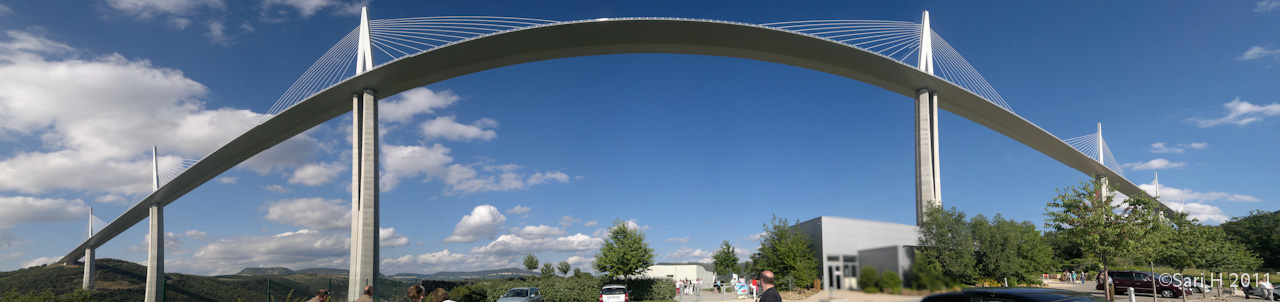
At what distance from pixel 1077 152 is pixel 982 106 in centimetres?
1742

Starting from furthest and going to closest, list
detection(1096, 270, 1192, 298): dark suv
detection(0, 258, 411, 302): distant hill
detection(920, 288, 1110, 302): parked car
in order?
detection(0, 258, 411, 302): distant hill, detection(1096, 270, 1192, 298): dark suv, detection(920, 288, 1110, 302): parked car

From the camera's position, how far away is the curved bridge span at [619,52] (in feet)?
103

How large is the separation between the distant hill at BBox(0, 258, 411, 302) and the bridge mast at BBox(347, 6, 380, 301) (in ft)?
5.95

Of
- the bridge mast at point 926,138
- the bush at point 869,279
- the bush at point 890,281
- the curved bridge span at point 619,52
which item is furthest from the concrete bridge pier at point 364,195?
the bush at point 890,281

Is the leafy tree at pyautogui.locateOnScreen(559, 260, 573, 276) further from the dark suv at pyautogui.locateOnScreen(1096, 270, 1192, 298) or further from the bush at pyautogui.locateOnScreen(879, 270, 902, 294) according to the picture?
the bush at pyautogui.locateOnScreen(879, 270, 902, 294)

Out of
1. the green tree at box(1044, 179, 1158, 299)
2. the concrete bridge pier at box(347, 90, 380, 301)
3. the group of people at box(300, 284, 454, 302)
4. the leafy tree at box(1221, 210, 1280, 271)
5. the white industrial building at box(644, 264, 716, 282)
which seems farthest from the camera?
the white industrial building at box(644, 264, 716, 282)

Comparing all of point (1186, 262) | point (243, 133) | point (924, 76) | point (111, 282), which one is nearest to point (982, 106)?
point (924, 76)

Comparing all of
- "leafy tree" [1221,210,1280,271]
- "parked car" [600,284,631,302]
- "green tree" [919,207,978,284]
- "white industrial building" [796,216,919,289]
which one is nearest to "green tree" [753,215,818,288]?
"white industrial building" [796,216,919,289]

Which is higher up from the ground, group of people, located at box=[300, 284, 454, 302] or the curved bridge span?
the curved bridge span

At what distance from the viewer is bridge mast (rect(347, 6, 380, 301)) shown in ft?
106

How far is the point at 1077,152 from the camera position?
2003 inches

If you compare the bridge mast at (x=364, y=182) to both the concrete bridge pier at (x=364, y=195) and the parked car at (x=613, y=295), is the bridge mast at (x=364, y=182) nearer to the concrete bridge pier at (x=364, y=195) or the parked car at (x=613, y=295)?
the concrete bridge pier at (x=364, y=195)

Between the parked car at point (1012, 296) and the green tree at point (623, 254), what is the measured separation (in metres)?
28.6

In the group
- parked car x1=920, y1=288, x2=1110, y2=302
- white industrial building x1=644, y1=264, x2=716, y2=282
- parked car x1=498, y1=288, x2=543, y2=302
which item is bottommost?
white industrial building x1=644, y1=264, x2=716, y2=282
